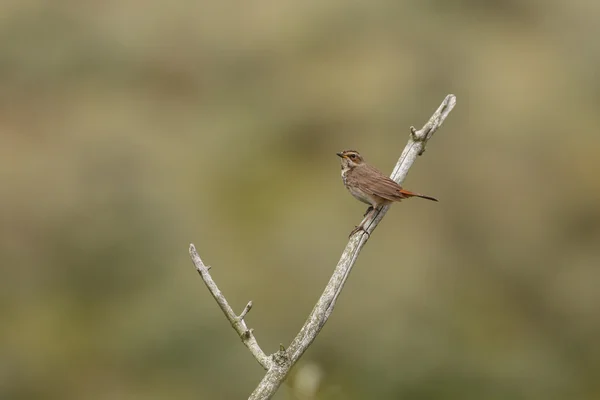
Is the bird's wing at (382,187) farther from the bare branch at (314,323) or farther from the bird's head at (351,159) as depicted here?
the bird's head at (351,159)

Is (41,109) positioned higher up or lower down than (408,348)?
lower down

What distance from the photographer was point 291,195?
13.7 metres

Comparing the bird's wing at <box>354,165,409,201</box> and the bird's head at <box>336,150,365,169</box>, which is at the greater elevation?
the bird's wing at <box>354,165,409,201</box>

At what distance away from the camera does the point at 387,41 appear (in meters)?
16.6

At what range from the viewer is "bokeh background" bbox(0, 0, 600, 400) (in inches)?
449

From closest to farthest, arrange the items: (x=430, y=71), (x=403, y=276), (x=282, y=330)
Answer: (x=282, y=330), (x=403, y=276), (x=430, y=71)

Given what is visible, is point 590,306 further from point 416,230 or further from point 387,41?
point 387,41

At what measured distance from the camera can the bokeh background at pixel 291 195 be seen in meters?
11.4

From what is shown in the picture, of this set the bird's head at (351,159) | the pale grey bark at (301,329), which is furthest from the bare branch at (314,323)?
the bird's head at (351,159)

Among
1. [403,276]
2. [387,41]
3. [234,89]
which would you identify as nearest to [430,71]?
[387,41]

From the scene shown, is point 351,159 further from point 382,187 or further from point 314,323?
point 314,323

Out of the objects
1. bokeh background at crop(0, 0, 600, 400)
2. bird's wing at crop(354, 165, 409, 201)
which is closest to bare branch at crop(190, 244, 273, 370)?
bird's wing at crop(354, 165, 409, 201)

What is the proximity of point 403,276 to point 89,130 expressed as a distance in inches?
257

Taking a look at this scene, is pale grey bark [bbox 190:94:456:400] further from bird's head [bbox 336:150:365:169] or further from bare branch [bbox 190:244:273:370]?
bird's head [bbox 336:150:365:169]
